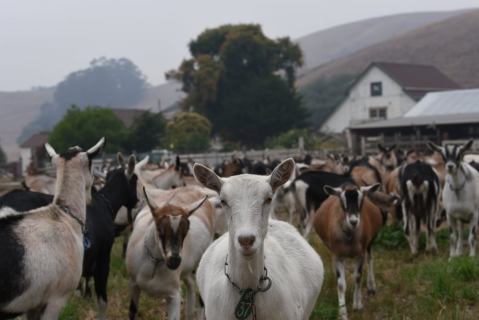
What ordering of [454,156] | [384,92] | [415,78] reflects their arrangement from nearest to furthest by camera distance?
[454,156] → [384,92] → [415,78]

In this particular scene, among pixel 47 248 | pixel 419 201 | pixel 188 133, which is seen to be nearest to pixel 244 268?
pixel 47 248

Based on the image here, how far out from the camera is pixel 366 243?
8625 millimetres

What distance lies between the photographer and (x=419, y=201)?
1202 centimetres

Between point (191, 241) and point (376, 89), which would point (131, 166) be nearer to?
point (191, 241)

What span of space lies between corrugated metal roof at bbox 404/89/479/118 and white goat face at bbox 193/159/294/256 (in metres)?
35.5

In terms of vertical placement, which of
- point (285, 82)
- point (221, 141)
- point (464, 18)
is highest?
point (464, 18)

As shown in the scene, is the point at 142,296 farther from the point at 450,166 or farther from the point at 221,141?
the point at 221,141

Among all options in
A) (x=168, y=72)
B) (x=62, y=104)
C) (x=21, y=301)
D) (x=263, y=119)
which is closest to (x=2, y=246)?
(x=21, y=301)

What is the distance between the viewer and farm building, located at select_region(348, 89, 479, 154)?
112 ft

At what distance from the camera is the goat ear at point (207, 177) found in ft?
14.9

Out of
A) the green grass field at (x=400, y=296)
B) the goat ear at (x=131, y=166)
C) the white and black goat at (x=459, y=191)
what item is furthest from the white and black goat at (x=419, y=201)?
the goat ear at (x=131, y=166)

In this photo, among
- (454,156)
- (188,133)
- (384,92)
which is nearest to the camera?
(454,156)

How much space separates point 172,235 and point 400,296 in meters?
3.84

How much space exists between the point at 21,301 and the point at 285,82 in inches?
2136
